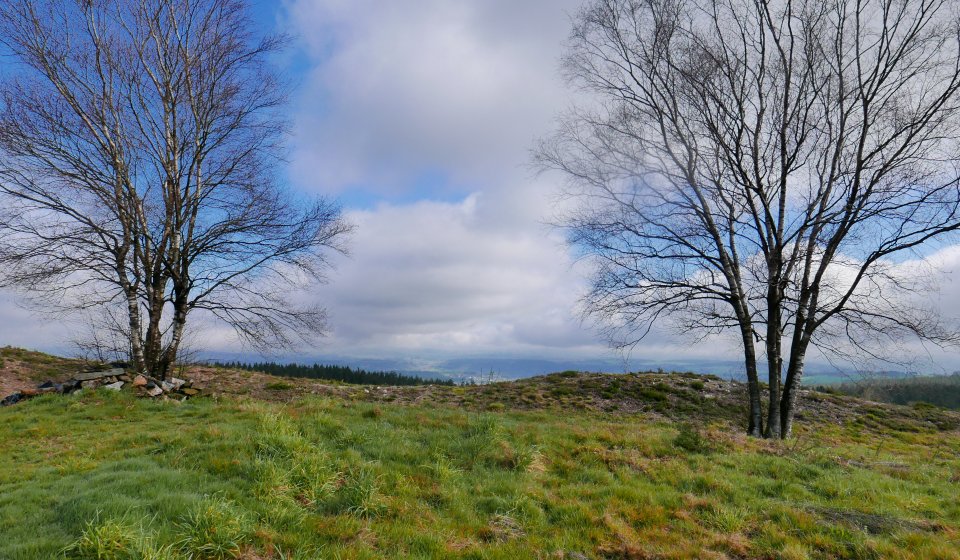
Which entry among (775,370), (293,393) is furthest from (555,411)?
(293,393)

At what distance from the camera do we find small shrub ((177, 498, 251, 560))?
4180mm

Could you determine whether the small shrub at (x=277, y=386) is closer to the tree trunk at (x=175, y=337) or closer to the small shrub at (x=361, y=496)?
the tree trunk at (x=175, y=337)

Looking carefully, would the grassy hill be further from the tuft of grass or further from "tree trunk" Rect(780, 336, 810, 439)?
"tree trunk" Rect(780, 336, 810, 439)

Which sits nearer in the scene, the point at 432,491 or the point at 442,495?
the point at 442,495

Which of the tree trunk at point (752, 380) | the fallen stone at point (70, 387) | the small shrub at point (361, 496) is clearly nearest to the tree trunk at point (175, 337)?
the fallen stone at point (70, 387)

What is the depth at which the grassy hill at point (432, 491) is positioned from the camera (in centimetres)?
458

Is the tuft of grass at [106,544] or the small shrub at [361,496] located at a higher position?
the tuft of grass at [106,544]

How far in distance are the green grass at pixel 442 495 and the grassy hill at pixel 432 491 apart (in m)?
0.03

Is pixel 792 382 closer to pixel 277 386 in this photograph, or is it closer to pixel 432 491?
pixel 432 491

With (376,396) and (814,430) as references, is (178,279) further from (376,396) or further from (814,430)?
(814,430)

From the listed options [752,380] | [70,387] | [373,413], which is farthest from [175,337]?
[752,380]

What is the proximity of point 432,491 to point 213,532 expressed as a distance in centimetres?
280

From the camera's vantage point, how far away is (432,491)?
20.6 feet

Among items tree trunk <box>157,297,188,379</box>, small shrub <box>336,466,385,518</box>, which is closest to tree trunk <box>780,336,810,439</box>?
small shrub <box>336,466,385,518</box>
